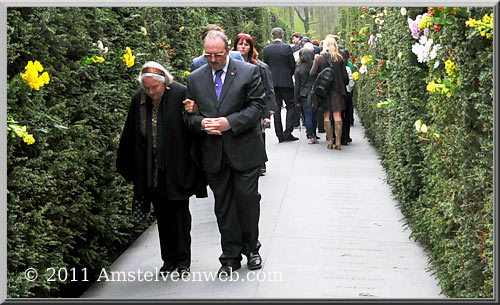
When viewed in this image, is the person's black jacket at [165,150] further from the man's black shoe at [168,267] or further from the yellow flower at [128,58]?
the yellow flower at [128,58]

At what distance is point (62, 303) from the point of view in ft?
14.2

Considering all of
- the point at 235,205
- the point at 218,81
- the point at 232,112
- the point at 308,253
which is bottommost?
the point at 308,253

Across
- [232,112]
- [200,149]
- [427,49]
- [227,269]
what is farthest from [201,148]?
[427,49]

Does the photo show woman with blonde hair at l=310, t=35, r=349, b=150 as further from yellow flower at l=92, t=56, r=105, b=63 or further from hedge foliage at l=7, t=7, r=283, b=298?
yellow flower at l=92, t=56, r=105, b=63

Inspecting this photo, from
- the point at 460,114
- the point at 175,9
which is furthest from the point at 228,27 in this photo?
the point at 460,114

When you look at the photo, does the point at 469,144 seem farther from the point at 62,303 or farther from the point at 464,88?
the point at 62,303

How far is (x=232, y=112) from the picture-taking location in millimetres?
5855

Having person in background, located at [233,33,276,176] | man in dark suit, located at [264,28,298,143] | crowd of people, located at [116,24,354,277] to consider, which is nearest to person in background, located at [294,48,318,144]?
man in dark suit, located at [264,28,298,143]

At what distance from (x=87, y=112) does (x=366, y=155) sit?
6868 mm

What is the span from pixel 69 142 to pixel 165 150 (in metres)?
0.78

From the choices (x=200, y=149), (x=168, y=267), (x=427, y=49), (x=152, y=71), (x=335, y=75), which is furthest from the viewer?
(x=335, y=75)

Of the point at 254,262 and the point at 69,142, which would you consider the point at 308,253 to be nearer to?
the point at 254,262

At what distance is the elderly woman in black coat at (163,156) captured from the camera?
5.94 m

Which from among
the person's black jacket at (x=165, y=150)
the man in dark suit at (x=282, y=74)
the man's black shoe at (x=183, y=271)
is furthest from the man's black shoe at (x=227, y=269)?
the man in dark suit at (x=282, y=74)
